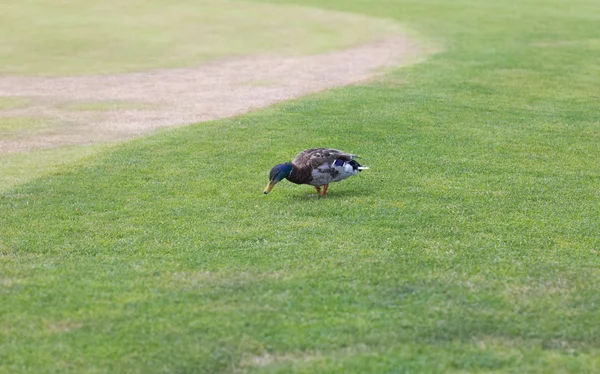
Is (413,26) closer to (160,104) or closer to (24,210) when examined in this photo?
(160,104)

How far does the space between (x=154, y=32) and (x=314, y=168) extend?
16490 mm

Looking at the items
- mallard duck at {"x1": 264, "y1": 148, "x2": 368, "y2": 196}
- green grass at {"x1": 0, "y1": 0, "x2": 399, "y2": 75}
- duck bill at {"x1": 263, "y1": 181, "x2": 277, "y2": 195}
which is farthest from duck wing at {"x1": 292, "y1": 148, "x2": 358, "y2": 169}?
green grass at {"x1": 0, "y1": 0, "x2": 399, "y2": 75}

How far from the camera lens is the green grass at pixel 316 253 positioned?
552 cm

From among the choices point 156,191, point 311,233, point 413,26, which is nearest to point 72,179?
point 156,191

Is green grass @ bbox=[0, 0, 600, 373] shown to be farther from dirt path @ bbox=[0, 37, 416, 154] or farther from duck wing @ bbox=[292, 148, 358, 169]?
dirt path @ bbox=[0, 37, 416, 154]

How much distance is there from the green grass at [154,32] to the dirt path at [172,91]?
3.87 ft

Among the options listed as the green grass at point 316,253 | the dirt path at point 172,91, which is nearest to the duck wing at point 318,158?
the green grass at point 316,253

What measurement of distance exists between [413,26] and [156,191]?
1807cm

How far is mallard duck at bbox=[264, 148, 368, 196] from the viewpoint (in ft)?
28.8

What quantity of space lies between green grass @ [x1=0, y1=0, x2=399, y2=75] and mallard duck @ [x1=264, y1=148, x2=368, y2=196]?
1167 centimetres

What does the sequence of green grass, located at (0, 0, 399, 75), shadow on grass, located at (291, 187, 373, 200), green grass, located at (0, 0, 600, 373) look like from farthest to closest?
green grass, located at (0, 0, 399, 75)
shadow on grass, located at (291, 187, 373, 200)
green grass, located at (0, 0, 600, 373)

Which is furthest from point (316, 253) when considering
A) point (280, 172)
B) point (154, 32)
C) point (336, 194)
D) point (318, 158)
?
point (154, 32)

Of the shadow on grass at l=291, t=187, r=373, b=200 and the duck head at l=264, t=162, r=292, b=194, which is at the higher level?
the duck head at l=264, t=162, r=292, b=194

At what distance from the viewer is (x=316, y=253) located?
7.34 meters
